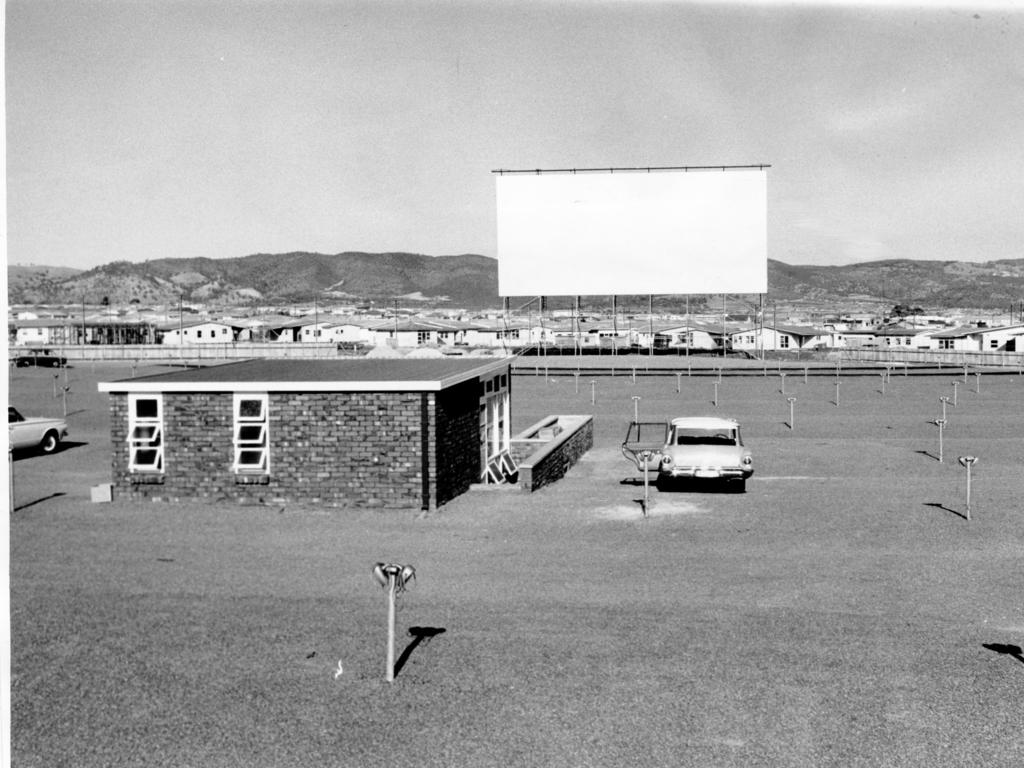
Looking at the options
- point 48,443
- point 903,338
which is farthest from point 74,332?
point 48,443

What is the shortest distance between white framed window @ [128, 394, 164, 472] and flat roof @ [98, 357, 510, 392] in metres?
0.25

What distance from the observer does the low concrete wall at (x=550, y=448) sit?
18.7m

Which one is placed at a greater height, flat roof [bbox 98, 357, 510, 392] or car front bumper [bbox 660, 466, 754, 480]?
flat roof [bbox 98, 357, 510, 392]

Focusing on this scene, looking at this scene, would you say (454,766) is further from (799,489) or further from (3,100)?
(799,489)

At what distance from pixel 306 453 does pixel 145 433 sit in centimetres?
296

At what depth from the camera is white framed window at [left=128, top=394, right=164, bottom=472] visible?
17.4 metres

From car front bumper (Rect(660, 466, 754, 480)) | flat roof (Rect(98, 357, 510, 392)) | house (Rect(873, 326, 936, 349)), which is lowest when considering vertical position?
house (Rect(873, 326, 936, 349))

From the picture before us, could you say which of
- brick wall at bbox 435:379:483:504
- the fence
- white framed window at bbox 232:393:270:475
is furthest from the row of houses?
white framed window at bbox 232:393:270:475

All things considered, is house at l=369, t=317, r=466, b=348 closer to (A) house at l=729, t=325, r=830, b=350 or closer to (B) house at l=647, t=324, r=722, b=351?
(B) house at l=647, t=324, r=722, b=351

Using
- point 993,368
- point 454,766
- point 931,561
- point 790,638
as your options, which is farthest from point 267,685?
point 993,368

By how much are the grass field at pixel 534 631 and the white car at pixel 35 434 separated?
245 inches

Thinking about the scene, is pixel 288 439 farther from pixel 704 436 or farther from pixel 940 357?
pixel 940 357

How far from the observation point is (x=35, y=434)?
2527 centimetres

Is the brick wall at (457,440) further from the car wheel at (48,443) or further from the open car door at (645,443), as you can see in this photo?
the car wheel at (48,443)
